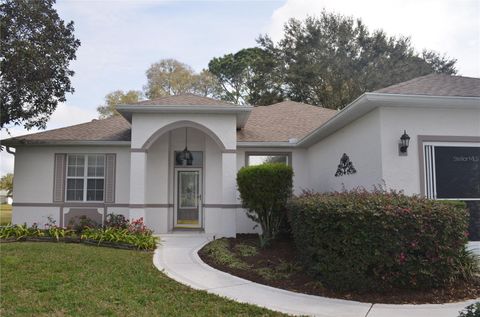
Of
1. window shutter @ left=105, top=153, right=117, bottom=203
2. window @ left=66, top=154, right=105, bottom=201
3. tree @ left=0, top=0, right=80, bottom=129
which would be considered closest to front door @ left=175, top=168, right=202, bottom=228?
window shutter @ left=105, top=153, right=117, bottom=203

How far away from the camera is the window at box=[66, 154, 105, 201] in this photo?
1290 cm

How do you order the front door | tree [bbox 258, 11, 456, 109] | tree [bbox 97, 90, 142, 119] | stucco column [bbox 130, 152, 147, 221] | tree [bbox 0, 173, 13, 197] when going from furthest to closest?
1. tree [bbox 0, 173, 13, 197]
2. tree [bbox 97, 90, 142, 119]
3. tree [bbox 258, 11, 456, 109]
4. the front door
5. stucco column [bbox 130, 152, 147, 221]

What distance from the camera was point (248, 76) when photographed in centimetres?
3428

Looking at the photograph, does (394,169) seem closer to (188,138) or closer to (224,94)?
(188,138)

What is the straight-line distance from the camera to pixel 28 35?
39.1ft

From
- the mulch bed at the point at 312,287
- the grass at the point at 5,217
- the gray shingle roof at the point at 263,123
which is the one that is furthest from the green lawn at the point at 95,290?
the grass at the point at 5,217

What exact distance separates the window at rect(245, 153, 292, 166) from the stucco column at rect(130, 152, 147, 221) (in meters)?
3.56

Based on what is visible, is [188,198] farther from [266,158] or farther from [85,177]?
[85,177]

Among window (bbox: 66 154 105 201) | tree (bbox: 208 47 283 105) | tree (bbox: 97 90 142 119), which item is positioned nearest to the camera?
window (bbox: 66 154 105 201)

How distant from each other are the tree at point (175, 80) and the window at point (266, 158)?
23.1m

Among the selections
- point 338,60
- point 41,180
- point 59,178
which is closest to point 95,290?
point 59,178

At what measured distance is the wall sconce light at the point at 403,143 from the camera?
303 inches

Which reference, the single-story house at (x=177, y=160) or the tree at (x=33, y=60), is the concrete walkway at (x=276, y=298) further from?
the tree at (x=33, y=60)

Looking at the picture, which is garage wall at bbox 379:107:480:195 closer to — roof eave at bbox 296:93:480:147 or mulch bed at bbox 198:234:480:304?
roof eave at bbox 296:93:480:147
